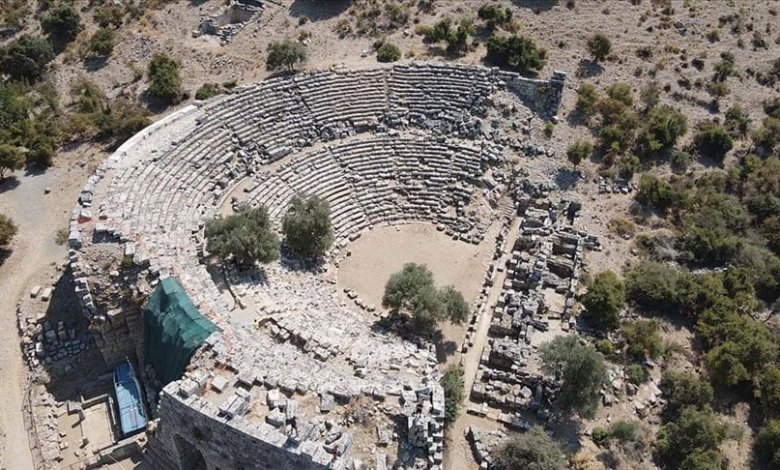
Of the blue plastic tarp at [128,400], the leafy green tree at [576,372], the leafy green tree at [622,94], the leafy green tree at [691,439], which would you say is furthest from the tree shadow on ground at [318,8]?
the leafy green tree at [691,439]

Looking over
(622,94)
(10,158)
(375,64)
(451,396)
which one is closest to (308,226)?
(451,396)

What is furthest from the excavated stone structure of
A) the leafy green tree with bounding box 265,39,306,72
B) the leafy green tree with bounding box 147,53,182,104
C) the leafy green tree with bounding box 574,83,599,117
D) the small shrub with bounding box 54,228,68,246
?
the leafy green tree with bounding box 147,53,182,104

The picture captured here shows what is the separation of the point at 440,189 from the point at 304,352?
62.7ft

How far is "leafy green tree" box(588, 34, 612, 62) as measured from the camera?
55.4 meters

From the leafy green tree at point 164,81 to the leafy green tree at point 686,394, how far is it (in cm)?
4119

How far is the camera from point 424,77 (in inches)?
2045

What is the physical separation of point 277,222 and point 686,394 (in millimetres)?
26717

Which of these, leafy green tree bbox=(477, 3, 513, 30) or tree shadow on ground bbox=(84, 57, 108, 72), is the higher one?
leafy green tree bbox=(477, 3, 513, 30)

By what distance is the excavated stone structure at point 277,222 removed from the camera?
2762 cm

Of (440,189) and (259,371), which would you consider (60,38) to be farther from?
(259,371)

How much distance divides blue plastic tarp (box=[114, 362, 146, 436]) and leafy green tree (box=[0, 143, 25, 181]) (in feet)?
63.6

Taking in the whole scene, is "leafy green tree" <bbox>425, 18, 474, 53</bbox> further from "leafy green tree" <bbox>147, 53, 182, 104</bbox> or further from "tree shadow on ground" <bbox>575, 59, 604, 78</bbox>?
"leafy green tree" <bbox>147, 53, 182, 104</bbox>

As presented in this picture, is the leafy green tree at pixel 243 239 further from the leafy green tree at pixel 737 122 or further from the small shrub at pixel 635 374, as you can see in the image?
the leafy green tree at pixel 737 122

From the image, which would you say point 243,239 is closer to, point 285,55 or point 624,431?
point 285,55
